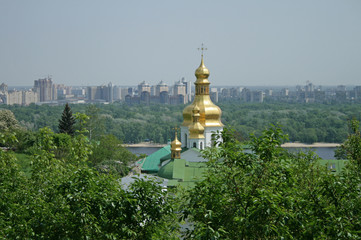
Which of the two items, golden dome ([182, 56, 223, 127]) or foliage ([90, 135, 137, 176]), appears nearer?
golden dome ([182, 56, 223, 127])

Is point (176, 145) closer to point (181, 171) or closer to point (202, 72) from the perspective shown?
point (181, 171)

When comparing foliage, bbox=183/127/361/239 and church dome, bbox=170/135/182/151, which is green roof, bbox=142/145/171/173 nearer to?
church dome, bbox=170/135/182/151

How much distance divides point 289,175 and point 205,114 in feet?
42.5

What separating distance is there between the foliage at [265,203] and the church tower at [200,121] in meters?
12.1

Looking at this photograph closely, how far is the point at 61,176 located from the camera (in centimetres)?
668

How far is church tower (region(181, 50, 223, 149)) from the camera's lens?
18.2 metres

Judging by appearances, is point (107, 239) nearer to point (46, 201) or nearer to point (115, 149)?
point (46, 201)

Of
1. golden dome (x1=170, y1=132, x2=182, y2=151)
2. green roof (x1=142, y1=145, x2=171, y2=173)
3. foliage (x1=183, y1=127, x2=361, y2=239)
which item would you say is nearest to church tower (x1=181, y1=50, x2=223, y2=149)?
golden dome (x1=170, y1=132, x2=182, y2=151)

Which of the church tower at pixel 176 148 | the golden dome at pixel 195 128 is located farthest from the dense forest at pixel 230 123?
the church tower at pixel 176 148

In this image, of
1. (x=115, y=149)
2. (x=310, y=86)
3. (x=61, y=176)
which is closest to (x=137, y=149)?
(x=115, y=149)

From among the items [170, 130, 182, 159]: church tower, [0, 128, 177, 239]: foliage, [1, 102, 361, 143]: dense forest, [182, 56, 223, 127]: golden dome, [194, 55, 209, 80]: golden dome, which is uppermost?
[194, 55, 209, 80]: golden dome

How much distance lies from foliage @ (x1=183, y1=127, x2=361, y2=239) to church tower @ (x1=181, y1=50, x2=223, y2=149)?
1214 centimetres

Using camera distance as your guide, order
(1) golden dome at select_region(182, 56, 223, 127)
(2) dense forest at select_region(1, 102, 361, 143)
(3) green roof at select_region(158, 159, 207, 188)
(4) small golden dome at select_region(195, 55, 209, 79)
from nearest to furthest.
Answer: (3) green roof at select_region(158, 159, 207, 188) < (1) golden dome at select_region(182, 56, 223, 127) < (4) small golden dome at select_region(195, 55, 209, 79) < (2) dense forest at select_region(1, 102, 361, 143)

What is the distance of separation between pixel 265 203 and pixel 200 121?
1377 cm
